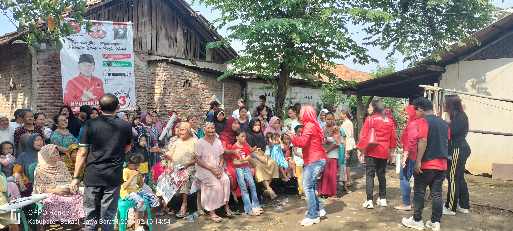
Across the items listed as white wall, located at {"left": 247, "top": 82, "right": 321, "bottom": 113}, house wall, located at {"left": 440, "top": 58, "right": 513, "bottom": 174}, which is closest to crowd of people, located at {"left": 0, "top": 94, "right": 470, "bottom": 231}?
house wall, located at {"left": 440, "top": 58, "right": 513, "bottom": 174}

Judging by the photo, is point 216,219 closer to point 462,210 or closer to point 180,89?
point 462,210

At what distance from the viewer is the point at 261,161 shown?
788cm

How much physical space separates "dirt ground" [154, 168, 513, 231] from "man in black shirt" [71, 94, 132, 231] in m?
1.87

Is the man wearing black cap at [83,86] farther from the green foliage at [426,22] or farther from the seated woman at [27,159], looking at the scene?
the green foliage at [426,22]

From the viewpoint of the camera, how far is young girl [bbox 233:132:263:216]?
723 centimetres

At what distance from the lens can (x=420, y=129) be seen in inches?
238

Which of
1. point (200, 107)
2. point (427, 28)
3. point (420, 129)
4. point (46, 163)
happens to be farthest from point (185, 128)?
point (427, 28)

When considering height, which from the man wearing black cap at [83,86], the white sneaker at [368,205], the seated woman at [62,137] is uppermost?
the man wearing black cap at [83,86]

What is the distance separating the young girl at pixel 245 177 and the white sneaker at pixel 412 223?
234cm

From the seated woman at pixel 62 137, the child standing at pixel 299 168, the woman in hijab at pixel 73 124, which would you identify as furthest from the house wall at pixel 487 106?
the seated woman at pixel 62 137

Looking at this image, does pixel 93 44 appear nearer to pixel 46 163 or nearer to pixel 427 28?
pixel 46 163

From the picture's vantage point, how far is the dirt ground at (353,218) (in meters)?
6.49

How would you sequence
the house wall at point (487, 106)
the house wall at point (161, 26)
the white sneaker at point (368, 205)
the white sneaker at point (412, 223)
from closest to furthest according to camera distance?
the white sneaker at point (412, 223)
the white sneaker at point (368, 205)
the house wall at point (487, 106)
the house wall at point (161, 26)

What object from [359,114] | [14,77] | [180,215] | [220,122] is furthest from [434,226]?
[14,77]
